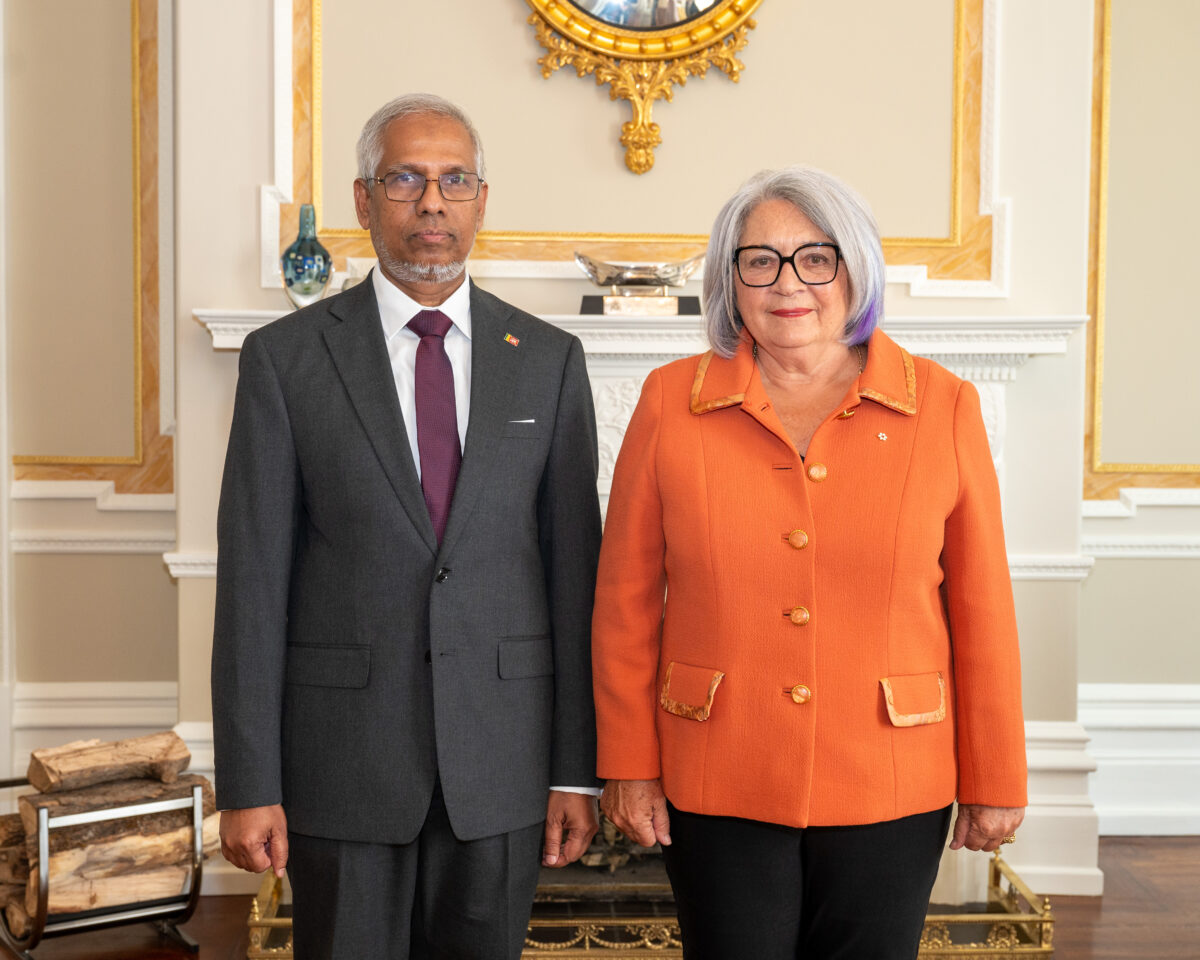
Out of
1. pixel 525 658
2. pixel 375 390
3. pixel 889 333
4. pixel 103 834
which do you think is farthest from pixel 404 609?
pixel 889 333

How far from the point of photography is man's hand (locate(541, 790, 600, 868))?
150 cm

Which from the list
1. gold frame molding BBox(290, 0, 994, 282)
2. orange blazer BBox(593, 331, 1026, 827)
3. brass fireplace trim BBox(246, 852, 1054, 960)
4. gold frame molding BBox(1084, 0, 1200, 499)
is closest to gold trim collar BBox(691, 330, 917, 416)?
orange blazer BBox(593, 331, 1026, 827)

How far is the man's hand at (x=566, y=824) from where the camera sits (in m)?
1.50

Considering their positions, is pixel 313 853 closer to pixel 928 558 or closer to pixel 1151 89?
pixel 928 558

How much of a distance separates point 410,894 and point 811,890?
20.5 inches

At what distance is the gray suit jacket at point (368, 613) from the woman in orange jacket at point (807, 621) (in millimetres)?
131

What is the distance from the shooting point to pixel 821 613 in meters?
1.35

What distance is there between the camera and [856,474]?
1369mm

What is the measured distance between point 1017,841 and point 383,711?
7.32 ft

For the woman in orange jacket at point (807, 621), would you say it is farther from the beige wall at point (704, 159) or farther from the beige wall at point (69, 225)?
the beige wall at point (69, 225)

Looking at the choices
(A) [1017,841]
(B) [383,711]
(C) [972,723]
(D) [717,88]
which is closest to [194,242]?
(D) [717,88]

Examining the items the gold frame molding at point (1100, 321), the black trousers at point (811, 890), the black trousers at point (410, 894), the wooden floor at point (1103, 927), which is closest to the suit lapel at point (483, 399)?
the black trousers at point (410, 894)

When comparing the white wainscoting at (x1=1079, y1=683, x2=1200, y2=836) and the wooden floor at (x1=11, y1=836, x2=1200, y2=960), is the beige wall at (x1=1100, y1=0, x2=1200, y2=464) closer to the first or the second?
the white wainscoting at (x1=1079, y1=683, x2=1200, y2=836)

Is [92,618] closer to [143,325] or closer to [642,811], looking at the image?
[143,325]
